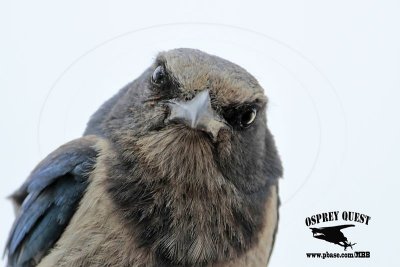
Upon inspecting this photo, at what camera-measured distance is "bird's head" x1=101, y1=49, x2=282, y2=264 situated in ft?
9.20

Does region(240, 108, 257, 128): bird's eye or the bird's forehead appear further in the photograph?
region(240, 108, 257, 128): bird's eye

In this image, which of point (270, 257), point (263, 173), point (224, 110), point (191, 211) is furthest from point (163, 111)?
point (270, 257)

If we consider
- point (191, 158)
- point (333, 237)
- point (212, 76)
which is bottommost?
point (333, 237)

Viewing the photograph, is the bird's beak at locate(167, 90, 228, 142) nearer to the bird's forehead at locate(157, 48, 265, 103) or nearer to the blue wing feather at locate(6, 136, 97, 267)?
the bird's forehead at locate(157, 48, 265, 103)

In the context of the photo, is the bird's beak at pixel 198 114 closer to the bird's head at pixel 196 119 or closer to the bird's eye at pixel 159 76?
the bird's head at pixel 196 119

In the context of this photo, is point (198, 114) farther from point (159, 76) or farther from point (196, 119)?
point (159, 76)

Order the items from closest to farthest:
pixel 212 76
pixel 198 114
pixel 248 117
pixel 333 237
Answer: pixel 198 114 < pixel 212 76 < pixel 248 117 < pixel 333 237

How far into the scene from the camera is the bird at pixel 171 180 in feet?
A: 9.29

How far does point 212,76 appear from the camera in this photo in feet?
9.17

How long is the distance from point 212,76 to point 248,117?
1.03ft

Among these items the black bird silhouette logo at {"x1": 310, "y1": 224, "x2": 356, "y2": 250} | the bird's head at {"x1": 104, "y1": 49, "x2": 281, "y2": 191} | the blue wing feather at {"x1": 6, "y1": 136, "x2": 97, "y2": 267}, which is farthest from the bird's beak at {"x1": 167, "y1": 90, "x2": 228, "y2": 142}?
the black bird silhouette logo at {"x1": 310, "y1": 224, "x2": 356, "y2": 250}

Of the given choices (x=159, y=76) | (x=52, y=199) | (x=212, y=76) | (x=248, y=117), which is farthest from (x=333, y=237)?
(x=52, y=199)

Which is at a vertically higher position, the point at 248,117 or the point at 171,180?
the point at 248,117

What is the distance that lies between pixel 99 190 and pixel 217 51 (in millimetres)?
1220
